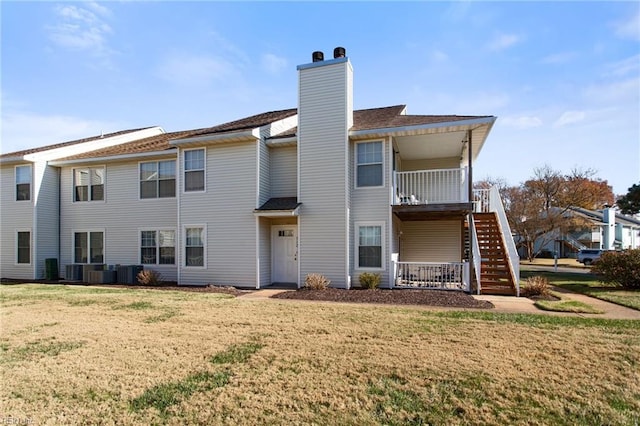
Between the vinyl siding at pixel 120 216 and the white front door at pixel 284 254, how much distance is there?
4170 millimetres

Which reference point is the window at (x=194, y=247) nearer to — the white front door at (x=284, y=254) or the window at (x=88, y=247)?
the white front door at (x=284, y=254)

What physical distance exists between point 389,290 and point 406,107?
8.99 meters

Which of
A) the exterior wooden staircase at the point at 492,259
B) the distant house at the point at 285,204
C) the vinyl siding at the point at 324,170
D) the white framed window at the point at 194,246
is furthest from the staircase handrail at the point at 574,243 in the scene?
the white framed window at the point at 194,246

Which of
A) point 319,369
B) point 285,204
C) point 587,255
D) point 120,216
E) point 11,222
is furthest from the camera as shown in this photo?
point 587,255

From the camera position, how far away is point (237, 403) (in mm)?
3834

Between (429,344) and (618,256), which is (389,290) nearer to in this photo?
(429,344)

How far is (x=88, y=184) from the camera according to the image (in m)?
15.9

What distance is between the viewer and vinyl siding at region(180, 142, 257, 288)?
1274 cm

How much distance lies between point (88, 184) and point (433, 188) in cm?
1512

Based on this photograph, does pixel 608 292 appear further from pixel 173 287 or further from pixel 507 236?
pixel 173 287

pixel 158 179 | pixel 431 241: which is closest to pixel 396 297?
pixel 431 241

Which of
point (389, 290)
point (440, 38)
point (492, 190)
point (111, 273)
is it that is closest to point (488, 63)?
point (440, 38)

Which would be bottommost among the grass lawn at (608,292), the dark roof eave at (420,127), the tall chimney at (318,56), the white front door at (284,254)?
the grass lawn at (608,292)

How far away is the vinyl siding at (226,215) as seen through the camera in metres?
12.7
